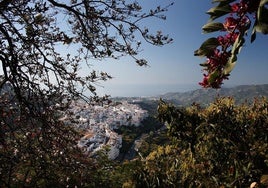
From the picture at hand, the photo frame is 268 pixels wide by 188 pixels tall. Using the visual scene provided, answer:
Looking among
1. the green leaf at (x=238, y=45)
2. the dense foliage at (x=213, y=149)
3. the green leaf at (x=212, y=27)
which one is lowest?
the dense foliage at (x=213, y=149)

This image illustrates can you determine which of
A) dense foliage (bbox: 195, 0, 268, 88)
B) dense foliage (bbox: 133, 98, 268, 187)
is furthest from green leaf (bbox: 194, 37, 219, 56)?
dense foliage (bbox: 133, 98, 268, 187)

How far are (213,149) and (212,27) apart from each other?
5381mm

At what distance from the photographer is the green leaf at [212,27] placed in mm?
1519

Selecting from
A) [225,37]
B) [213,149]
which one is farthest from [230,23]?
[213,149]

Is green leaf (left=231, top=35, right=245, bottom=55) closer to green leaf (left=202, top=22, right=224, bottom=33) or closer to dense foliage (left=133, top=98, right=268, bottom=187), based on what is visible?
green leaf (left=202, top=22, right=224, bottom=33)

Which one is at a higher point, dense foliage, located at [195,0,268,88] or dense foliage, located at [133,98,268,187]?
dense foliage, located at [195,0,268,88]

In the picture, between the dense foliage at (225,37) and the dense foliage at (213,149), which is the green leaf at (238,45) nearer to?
the dense foliage at (225,37)

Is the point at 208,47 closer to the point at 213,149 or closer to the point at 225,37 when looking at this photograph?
the point at 225,37

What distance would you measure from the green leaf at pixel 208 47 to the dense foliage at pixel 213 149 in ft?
3.31

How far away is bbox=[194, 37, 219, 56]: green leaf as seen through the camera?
60.4 inches

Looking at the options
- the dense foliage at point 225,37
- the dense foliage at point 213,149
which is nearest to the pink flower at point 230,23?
the dense foliage at point 225,37

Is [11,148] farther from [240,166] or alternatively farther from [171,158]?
[240,166]

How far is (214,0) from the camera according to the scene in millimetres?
1289

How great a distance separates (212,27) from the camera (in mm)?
1535
